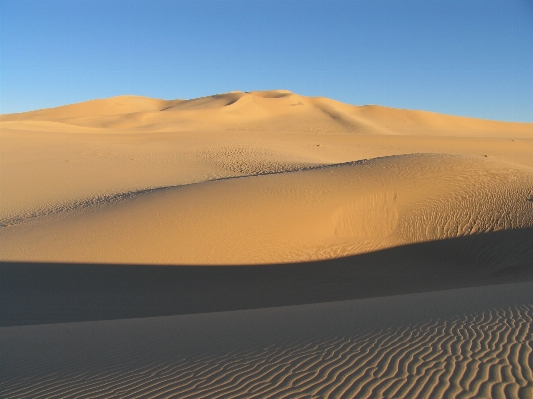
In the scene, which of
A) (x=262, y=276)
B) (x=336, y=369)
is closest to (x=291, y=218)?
(x=262, y=276)

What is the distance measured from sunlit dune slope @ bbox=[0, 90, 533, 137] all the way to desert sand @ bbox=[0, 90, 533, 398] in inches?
1337

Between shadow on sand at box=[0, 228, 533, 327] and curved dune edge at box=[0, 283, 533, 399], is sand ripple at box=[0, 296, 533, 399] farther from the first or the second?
shadow on sand at box=[0, 228, 533, 327]

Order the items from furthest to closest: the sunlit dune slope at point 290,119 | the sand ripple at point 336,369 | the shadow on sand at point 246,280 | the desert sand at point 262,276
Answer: the sunlit dune slope at point 290,119 < the shadow on sand at point 246,280 < the desert sand at point 262,276 < the sand ripple at point 336,369

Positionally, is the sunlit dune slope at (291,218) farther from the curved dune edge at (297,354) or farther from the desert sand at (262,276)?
the curved dune edge at (297,354)

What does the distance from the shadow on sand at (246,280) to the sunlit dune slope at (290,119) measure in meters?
44.5

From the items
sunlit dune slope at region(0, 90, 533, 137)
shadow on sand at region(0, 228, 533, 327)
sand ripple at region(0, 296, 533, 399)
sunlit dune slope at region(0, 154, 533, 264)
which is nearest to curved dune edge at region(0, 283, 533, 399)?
sand ripple at region(0, 296, 533, 399)

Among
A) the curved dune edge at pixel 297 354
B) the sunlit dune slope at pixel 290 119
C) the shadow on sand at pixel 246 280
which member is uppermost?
the sunlit dune slope at pixel 290 119

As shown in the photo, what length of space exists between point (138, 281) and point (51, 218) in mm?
6145

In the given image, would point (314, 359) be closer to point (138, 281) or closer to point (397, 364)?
point (397, 364)

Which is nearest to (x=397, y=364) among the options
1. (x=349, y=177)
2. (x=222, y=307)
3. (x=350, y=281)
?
(x=222, y=307)

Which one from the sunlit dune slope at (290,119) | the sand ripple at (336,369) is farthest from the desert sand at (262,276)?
the sunlit dune slope at (290,119)

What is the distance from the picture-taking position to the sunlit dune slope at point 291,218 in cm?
1330

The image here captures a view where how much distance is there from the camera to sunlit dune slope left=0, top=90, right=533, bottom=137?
62.0 m

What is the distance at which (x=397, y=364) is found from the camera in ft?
16.0
